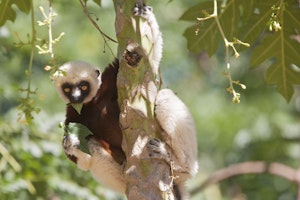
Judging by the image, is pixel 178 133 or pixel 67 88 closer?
pixel 178 133

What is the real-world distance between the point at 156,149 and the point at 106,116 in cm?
143

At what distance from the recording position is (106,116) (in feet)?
17.7

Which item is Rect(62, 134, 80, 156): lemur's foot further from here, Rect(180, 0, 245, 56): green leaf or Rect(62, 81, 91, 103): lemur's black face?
Rect(180, 0, 245, 56): green leaf

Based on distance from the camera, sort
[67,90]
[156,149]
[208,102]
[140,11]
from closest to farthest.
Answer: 1. [156,149]
2. [140,11]
3. [67,90]
4. [208,102]

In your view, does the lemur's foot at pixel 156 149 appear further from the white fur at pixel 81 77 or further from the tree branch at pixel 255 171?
the tree branch at pixel 255 171

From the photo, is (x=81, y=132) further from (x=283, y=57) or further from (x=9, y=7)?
(x=283, y=57)

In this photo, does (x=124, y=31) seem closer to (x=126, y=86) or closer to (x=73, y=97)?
(x=126, y=86)

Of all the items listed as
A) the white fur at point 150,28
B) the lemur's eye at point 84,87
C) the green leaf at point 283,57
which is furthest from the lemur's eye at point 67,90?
the green leaf at point 283,57

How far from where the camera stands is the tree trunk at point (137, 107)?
4.00 metres

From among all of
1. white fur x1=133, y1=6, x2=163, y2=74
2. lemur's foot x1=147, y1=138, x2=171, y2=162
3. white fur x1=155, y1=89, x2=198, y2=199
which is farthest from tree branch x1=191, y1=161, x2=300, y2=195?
lemur's foot x1=147, y1=138, x2=171, y2=162

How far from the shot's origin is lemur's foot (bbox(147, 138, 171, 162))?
399 cm

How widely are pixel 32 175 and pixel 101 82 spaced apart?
4.60 feet

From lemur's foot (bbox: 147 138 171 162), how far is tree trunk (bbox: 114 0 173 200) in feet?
0.10

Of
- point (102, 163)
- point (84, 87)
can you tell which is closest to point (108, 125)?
point (102, 163)
